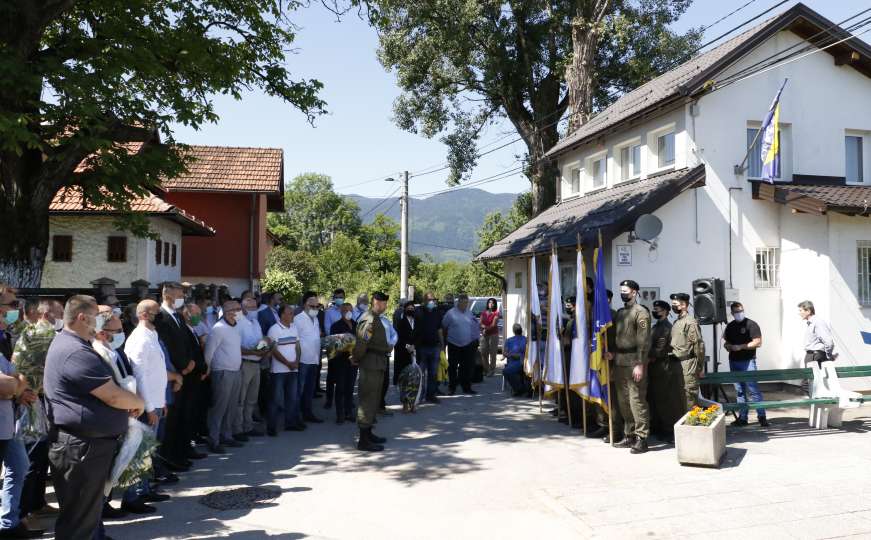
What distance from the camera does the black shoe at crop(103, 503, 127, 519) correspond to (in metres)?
6.37

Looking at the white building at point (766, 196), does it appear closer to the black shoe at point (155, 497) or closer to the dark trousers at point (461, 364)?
the dark trousers at point (461, 364)

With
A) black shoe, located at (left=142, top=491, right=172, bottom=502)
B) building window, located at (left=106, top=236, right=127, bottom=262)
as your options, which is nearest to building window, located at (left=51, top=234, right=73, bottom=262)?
building window, located at (left=106, top=236, right=127, bottom=262)

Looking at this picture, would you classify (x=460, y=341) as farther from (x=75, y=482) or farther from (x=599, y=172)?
(x=75, y=482)

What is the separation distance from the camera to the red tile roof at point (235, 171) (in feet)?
91.6

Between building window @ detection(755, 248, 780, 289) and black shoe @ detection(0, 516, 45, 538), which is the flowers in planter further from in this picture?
building window @ detection(755, 248, 780, 289)

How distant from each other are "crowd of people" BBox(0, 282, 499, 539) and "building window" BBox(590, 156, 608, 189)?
270 inches

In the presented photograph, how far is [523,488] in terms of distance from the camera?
286 inches

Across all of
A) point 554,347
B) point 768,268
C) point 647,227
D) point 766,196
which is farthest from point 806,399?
point 766,196

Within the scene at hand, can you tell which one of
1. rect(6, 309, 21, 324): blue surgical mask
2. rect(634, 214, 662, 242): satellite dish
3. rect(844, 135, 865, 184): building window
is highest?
rect(844, 135, 865, 184): building window

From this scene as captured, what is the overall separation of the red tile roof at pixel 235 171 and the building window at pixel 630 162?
15169mm

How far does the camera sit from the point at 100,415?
4.84 meters

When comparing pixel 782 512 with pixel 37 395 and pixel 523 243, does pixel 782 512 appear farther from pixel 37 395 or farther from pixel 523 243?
pixel 523 243

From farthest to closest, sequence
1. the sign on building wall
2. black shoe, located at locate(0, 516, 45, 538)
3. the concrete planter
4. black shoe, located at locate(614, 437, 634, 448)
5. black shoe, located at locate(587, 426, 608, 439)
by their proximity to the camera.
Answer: the sign on building wall, black shoe, located at locate(587, 426, 608, 439), black shoe, located at locate(614, 437, 634, 448), the concrete planter, black shoe, located at locate(0, 516, 45, 538)

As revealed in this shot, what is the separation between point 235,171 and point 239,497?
23.9 metres
